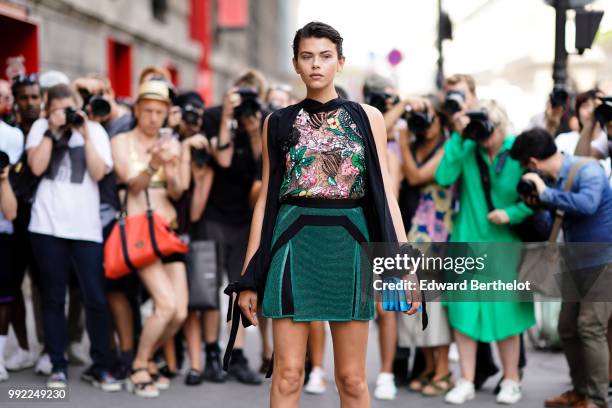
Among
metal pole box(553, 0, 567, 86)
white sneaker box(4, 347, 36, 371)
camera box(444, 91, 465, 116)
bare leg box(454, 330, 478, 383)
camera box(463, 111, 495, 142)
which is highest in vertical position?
metal pole box(553, 0, 567, 86)

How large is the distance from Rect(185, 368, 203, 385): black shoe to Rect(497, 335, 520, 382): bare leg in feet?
7.00

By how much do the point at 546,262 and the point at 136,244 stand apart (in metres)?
2.71

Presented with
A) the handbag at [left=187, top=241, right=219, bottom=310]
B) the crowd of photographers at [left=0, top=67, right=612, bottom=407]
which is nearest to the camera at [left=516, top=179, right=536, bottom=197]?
the crowd of photographers at [left=0, top=67, right=612, bottom=407]

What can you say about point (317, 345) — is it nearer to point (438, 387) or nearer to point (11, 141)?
point (438, 387)

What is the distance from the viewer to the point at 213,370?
253 inches

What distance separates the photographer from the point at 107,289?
630 cm

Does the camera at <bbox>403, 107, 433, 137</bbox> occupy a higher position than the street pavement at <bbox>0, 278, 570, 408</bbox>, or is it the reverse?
the camera at <bbox>403, 107, 433, 137</bbox>

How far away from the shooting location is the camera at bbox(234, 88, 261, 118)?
6305 mm

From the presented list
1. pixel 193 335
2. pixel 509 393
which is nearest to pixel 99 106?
pixel 193 335

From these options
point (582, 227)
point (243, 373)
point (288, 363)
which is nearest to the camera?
point (288, 363)

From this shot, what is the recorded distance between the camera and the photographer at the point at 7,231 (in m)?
5.84

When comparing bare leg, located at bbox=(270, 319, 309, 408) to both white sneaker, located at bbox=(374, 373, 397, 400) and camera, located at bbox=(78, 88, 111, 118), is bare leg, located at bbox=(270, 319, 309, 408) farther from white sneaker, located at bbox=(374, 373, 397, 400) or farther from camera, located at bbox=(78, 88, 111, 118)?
camera, located at bbox=(78, 88, 111, 118)

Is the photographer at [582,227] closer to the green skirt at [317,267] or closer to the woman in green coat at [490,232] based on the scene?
the woman in green coat at [490,232]

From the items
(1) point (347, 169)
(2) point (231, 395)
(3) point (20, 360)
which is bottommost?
(2) point (231, 395)
